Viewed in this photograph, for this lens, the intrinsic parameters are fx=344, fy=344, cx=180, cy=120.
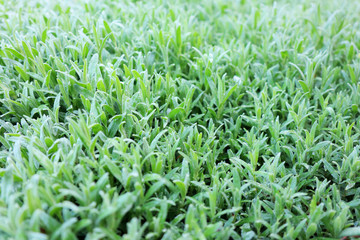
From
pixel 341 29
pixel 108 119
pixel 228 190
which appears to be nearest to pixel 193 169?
pixel 228 190

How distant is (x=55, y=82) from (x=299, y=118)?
1505 mm

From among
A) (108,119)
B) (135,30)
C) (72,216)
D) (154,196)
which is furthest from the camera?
(135,30)

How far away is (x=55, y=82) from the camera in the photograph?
215 cm

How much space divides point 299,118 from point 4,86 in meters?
1.75

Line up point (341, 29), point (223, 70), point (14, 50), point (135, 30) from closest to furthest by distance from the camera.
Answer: point (14, 50) < point (223, 70) < point (135, 30) < point (341, 29)

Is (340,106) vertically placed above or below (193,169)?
above

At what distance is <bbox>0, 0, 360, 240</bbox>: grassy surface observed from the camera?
148 cm

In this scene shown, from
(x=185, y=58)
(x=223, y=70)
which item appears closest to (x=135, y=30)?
(x=185, y=58)

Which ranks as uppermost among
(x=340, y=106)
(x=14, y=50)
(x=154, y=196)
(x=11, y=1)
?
(x=11, y=1)

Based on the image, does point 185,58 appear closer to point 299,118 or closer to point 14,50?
point 299,118

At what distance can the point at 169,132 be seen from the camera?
73.4 inches

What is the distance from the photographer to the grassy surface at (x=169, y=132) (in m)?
1.48

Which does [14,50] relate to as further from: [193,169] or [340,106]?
[340,106]

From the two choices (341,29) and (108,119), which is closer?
(108,119)
